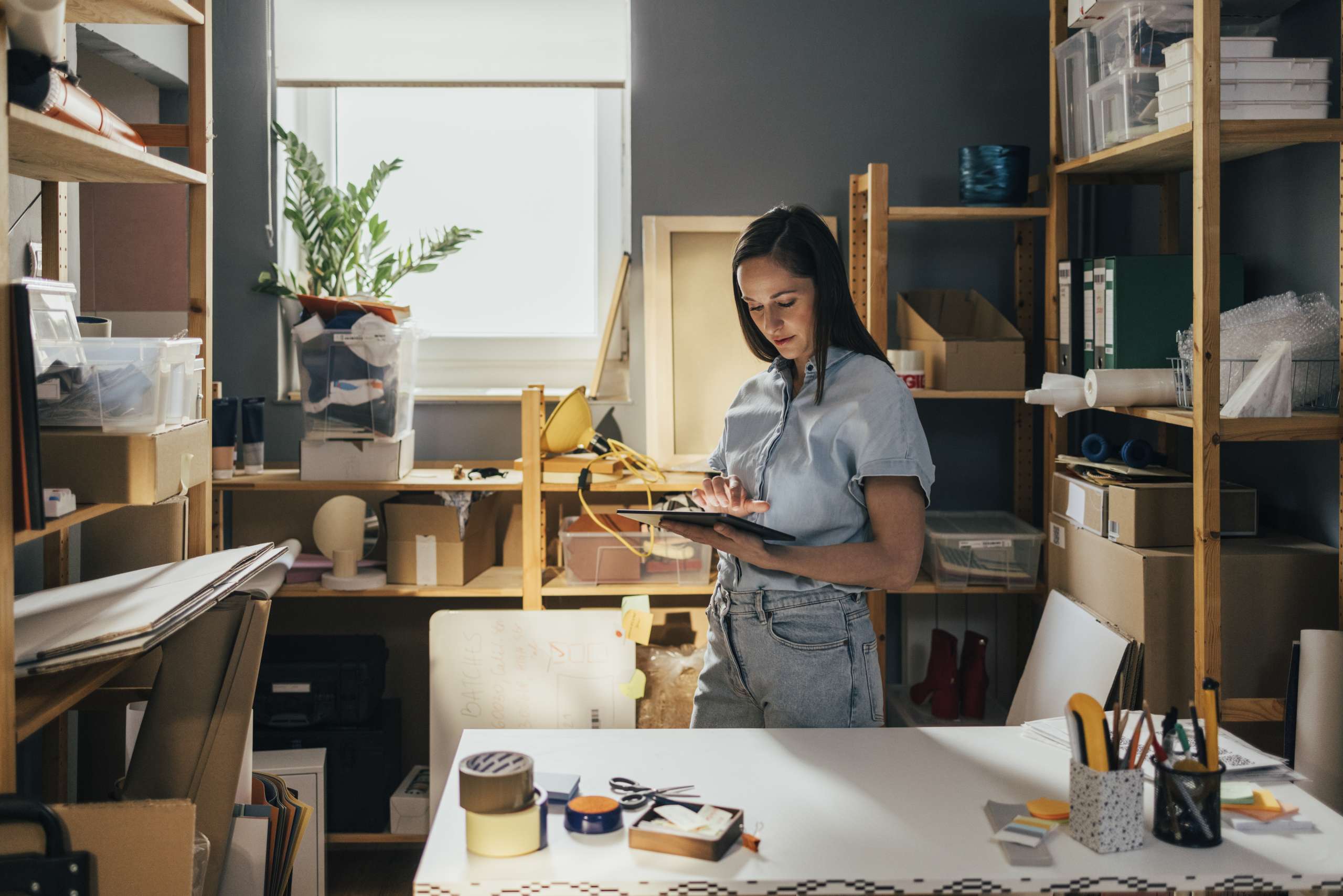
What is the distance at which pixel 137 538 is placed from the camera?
2059 mm

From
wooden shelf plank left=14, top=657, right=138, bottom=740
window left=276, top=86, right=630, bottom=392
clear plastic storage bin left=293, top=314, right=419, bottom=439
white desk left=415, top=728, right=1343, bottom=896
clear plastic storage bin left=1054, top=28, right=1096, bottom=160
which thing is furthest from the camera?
window left=276, top=86, right=630, bottom=392

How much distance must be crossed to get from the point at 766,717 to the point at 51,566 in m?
1.34

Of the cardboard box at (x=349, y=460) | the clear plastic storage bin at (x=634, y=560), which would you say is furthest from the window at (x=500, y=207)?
the clear plastic storage bin at (x=634, y=560)

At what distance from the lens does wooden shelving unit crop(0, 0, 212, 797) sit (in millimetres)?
1353

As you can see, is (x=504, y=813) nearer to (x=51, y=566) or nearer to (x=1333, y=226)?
(x=51, y=566)

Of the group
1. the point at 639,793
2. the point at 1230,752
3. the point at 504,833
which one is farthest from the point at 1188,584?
the point at 504,833

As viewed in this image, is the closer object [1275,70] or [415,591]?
[1275,70]

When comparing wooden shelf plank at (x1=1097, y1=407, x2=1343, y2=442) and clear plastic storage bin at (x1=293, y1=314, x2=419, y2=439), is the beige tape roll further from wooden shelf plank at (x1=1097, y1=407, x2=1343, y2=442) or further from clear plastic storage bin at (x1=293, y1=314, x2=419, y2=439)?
clear plastic storage bin at (x1=293, y1=314, x2=419, y2=439)

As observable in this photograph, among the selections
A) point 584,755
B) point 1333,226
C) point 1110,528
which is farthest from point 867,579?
point 1333,226

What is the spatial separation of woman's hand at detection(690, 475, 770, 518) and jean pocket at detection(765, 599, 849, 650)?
0.17 m

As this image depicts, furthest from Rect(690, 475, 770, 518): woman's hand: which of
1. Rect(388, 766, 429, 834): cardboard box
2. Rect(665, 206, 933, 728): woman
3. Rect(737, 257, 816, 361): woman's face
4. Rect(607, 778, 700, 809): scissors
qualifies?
Rect(388, 766, 429, 834): cardboard box

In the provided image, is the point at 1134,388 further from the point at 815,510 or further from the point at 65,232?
the point at 65,232

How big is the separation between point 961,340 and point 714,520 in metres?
1.35

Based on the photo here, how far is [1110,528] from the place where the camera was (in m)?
2.30
